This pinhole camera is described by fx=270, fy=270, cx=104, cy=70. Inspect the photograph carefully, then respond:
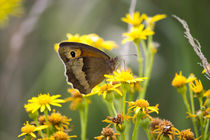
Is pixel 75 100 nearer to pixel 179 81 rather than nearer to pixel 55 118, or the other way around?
pixel 55 118

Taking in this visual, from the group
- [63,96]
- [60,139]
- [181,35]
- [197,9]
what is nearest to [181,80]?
[60,139]

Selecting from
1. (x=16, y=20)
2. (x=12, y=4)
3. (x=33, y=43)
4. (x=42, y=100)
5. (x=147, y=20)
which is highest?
(x=16, y=20)

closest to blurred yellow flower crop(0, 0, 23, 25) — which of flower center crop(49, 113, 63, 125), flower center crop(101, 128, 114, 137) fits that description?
flower center crop(49, 113, 63, 125)

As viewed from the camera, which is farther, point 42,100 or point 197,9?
point 197,9

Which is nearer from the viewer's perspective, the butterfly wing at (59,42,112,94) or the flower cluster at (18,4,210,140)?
the flower cluster at (18,4,210,140)

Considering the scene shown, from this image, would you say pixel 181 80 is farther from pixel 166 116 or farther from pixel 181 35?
pixel 166 116

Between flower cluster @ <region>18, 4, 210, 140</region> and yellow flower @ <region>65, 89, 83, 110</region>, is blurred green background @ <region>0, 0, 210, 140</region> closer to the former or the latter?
flower cluster @ <region>18, 4, 210, 140</region>

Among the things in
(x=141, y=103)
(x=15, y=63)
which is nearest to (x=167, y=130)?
(x=141, y=103)
